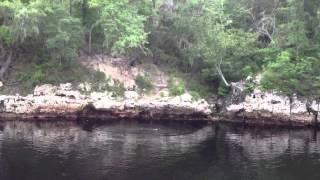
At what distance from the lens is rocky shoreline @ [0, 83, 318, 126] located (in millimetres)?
59594

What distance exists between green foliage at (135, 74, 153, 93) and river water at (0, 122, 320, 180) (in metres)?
6.35

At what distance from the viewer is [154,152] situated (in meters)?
45.4

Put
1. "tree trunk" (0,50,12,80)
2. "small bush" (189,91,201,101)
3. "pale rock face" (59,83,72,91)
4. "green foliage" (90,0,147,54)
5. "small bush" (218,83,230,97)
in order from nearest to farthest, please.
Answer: "green foliage" (90,0,147,54)
"pale rock face" (59,83,72,91)
"tree trunk" (0,50,12,80)
"small bush" (189,91,201,101)
"small bush" (218,83,230,97)

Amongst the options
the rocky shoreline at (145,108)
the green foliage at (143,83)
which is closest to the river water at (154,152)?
the rocky shoreline at (145,108)

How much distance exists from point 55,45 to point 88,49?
764cm

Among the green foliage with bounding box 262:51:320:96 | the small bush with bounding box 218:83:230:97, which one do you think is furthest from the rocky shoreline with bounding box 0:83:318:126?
the small bush with bounding box 218:83:230:97

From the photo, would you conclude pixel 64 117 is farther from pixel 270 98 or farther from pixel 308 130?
pixel 308 130

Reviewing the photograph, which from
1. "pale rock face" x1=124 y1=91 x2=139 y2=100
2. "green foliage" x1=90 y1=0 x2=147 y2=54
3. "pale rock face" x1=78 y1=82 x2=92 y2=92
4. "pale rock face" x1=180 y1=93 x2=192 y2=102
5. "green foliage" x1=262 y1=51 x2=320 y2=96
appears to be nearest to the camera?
"green foliage" x1=262 y1=51 x2=320 y2=96

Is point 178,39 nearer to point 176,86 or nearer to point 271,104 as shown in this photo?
point 176,86

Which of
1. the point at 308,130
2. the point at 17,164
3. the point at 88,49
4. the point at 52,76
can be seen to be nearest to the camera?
the point at 17,164

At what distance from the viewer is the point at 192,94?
2507 inches

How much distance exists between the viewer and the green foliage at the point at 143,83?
64.2 metres

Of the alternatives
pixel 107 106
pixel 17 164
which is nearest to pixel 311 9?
pixel 107 106

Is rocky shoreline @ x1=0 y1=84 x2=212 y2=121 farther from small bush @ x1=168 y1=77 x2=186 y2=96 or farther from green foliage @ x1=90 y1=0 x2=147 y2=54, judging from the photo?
green foliage @ x1=90 y1=0 x2=147 y2=54
